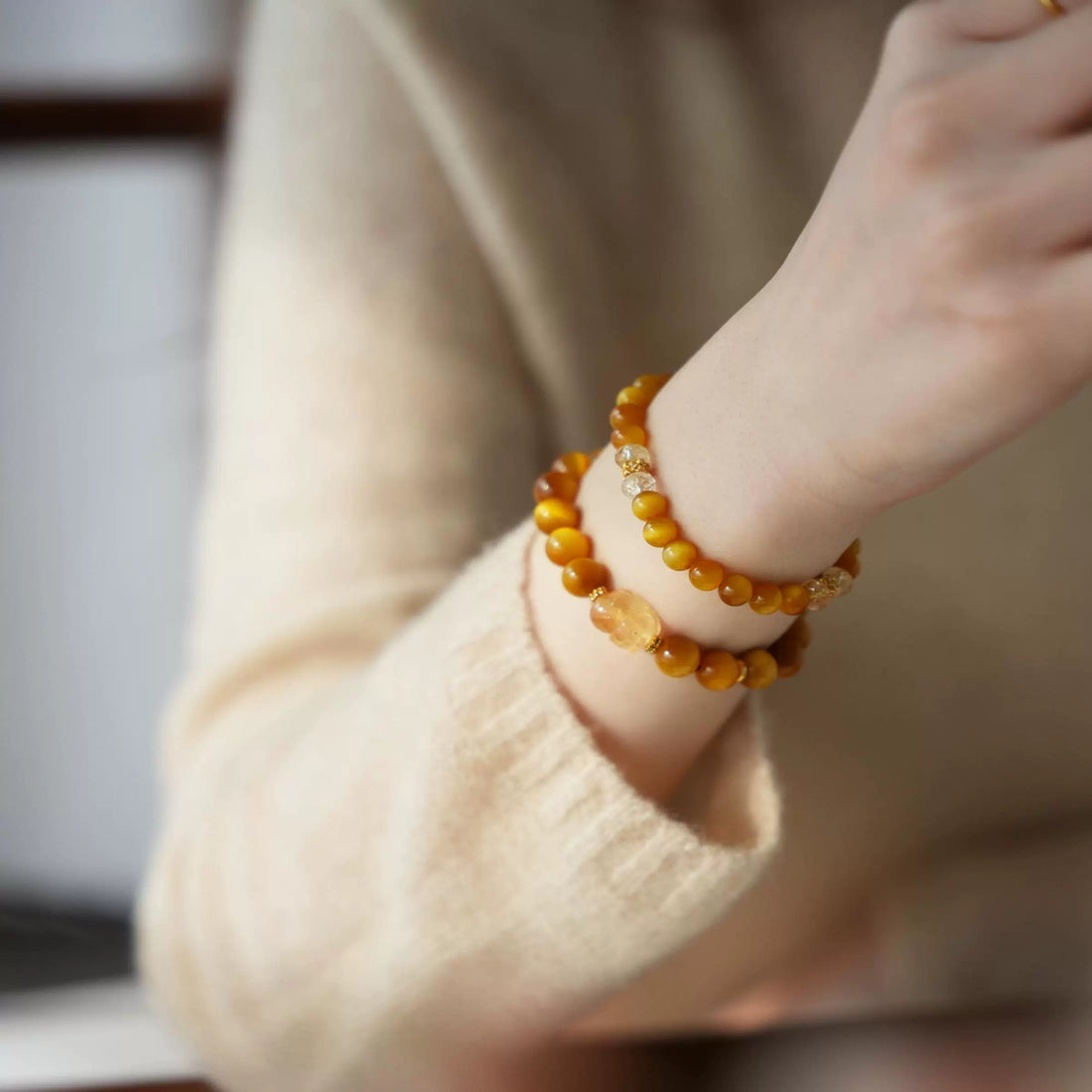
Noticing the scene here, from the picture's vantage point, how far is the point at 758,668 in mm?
197

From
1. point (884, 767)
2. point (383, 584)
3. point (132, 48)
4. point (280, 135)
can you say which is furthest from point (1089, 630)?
point (132, 48)

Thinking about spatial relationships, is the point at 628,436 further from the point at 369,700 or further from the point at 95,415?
the point at 95,415

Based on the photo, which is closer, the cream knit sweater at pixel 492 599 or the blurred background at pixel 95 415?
the cream knit sweater at pixel 492 599

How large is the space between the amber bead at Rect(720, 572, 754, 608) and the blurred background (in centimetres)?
31

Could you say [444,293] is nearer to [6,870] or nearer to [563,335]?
[563,335]

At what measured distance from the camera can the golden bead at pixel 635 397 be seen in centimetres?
20

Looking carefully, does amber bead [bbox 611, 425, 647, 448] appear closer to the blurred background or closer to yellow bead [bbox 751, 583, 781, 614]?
yellow bead [bbox 751, 583, 781, 614]

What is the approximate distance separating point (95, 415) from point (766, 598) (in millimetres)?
452

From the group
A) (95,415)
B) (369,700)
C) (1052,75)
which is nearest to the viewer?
(1052,75)

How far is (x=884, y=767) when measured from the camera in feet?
1.02

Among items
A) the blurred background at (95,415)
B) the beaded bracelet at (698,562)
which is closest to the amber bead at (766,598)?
the beaded bracelet at (698,562)

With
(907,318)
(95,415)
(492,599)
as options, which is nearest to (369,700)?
(492,599)

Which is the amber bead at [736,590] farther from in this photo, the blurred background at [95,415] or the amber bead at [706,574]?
the blurred background at [95,415]

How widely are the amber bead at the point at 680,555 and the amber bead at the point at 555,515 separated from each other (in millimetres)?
30
